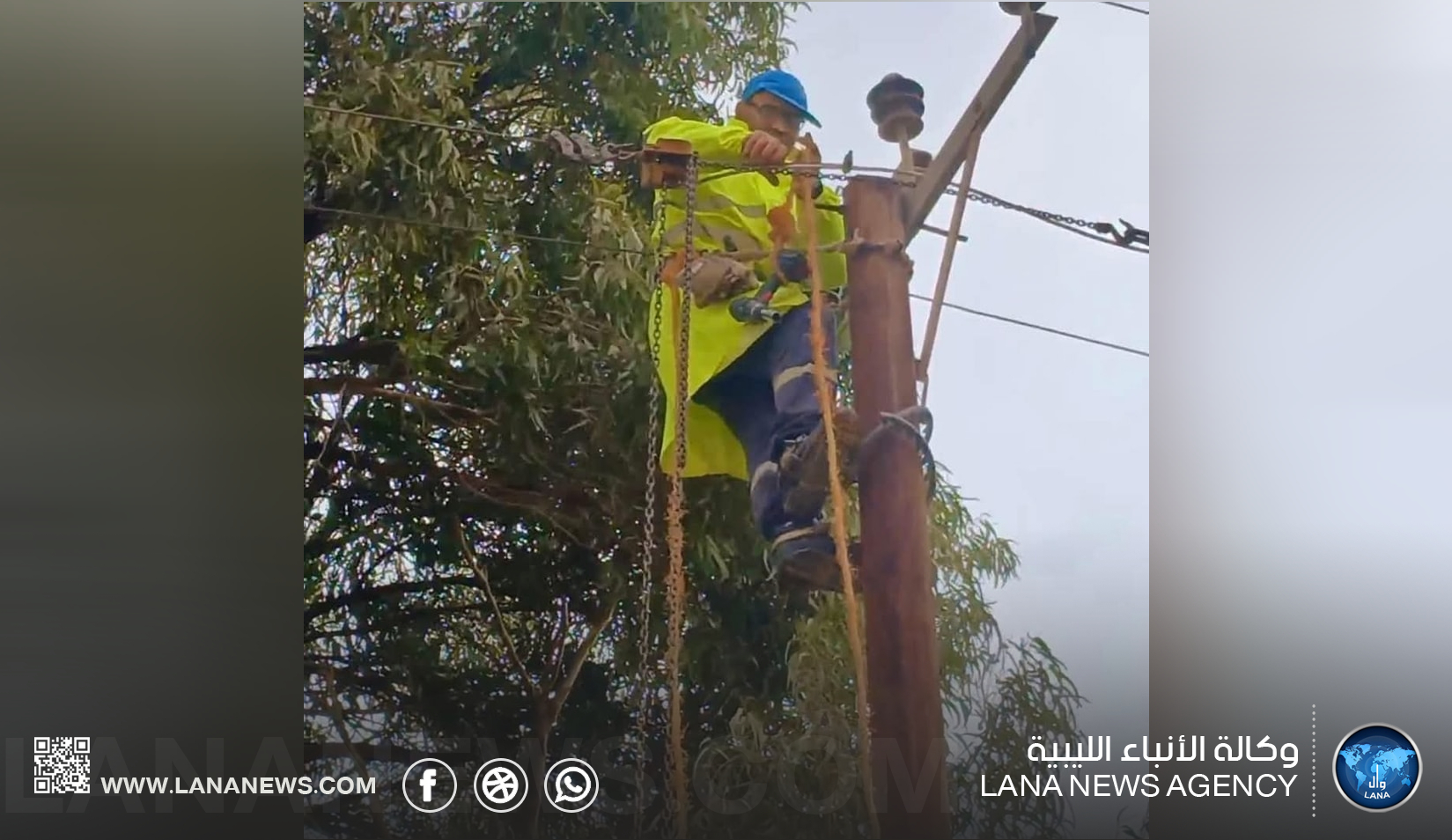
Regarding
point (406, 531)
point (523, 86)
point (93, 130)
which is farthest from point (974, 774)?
point (93, 130)

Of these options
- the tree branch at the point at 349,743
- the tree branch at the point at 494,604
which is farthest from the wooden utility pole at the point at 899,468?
the tree branch at the point at 349,743

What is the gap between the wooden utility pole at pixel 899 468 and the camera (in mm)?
1940

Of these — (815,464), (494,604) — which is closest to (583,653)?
(494,604)

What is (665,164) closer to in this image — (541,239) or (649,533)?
(541,239)

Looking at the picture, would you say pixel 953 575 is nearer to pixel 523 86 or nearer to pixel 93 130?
pixel 523 86

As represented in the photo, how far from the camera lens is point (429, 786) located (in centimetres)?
199

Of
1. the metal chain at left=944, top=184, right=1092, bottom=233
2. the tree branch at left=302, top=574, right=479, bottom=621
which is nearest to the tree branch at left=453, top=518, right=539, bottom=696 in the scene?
the tree branch at left=302, top=574, right=479, bottom=621

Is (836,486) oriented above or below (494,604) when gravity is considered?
above

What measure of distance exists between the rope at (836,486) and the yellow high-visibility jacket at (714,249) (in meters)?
0.01

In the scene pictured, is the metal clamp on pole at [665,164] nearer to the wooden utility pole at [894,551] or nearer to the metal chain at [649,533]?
the metal chain at [649,533]

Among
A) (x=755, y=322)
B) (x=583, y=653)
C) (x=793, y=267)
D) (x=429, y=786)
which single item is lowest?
(x=429, y=786)

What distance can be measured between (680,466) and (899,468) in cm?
40

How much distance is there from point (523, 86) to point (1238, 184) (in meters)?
1.33

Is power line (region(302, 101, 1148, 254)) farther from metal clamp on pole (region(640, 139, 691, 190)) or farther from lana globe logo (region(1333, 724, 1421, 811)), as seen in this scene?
lana globe logo (region(1333, 724, 1421, 811))
